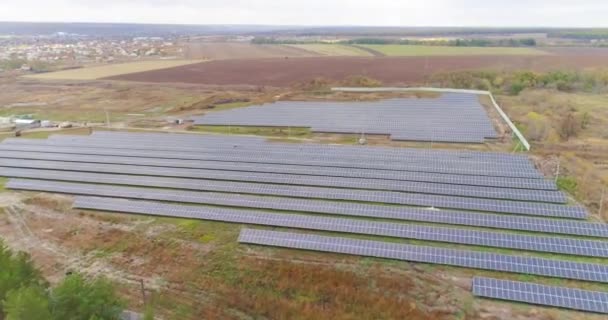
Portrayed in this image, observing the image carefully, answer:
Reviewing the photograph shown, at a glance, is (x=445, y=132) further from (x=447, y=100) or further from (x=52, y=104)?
(x=52, y=104)

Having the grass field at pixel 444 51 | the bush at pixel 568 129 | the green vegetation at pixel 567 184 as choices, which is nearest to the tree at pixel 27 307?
the green vegetation at pixel 567 184

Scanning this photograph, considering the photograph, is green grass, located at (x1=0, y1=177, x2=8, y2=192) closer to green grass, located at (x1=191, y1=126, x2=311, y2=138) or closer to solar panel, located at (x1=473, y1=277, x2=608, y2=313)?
green grass, located at (x1=191, y1=126, x2=311, y2=138)

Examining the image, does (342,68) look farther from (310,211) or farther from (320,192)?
(310,211)

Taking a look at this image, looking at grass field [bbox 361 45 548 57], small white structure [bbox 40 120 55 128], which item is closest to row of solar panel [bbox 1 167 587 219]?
small white structure [bbox 40 120 55 128]

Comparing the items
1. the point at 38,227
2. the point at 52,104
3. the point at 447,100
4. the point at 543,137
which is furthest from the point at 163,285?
the point at 52,104

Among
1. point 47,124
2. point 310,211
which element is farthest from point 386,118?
point 47,124

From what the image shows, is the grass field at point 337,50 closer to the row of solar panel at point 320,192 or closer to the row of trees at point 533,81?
the row of trees at point 533,81
